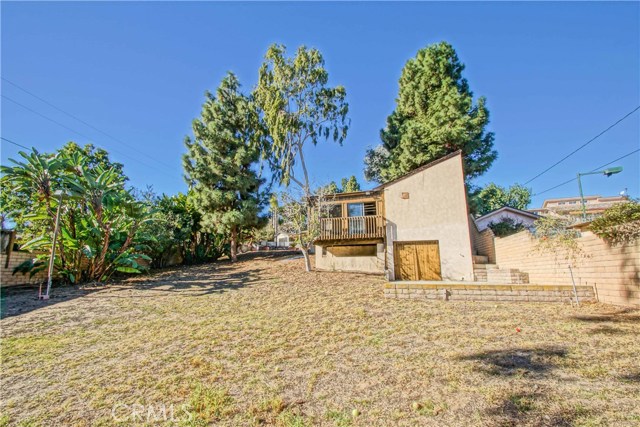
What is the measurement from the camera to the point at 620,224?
19.2 ft

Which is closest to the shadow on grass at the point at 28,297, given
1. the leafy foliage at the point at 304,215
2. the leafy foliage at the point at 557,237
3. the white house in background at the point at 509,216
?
the leafy foliage at the point at 304,215

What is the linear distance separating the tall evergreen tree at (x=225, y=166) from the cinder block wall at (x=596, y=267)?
43.6 feet

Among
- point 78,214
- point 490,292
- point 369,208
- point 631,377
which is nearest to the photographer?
point 631,377

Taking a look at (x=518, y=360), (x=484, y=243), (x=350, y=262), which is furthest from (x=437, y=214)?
(x=518, y=360)

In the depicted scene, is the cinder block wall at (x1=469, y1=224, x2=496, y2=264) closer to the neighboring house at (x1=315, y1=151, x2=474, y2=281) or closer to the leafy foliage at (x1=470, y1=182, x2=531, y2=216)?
the neighboring house at (x1=315, y1=151, x2=474, y2=281)

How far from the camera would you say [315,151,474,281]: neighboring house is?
1169cm

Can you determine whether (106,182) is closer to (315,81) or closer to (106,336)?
(106,336)

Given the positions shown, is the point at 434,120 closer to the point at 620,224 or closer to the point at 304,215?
the point at 304,215

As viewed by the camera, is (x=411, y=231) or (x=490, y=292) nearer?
(x=490, y=292)

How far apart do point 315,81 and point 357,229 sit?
9.21 meters

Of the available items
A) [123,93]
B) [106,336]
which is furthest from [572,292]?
[123,93]

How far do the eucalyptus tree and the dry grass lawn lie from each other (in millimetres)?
10579

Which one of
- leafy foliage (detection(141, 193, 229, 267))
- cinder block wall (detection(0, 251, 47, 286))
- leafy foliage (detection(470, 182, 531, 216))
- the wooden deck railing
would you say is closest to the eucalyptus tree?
the wooden deck railing

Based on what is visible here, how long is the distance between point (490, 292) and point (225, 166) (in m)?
14.5
